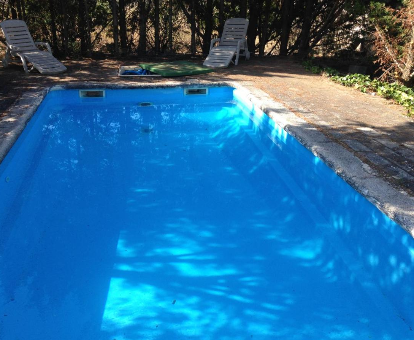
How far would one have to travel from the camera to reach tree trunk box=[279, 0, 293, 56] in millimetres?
10742

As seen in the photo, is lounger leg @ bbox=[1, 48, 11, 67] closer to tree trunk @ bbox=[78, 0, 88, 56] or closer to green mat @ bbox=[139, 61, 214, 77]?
tree trunk @ bbox=[78, 0, 88, 56]

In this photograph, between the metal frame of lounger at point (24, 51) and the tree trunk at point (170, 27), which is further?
the tree trunk at point (170, 27)

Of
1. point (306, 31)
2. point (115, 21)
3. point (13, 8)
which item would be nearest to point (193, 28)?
point (115, 21)

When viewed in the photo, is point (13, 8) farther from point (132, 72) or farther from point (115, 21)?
point (132, 72)

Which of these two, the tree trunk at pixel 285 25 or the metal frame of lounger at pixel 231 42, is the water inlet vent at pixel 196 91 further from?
the tree trunk at pixel 285 25

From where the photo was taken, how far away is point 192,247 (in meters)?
3.47

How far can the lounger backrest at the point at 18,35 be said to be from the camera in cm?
839

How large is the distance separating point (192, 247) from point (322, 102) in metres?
4.16

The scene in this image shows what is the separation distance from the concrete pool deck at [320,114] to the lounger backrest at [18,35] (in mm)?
469

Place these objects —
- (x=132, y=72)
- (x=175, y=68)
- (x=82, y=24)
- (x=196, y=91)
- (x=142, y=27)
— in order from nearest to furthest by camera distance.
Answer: (x=196, y=91), (x=132, y=72), (x=175, y=68), (x=82, y=24), (x=142, y=27)

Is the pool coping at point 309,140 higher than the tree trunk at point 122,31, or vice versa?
the tree trunk at point 122,31

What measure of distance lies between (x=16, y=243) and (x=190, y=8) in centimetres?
905

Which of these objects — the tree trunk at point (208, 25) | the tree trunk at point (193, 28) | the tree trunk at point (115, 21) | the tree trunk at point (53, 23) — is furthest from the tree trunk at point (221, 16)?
the tree trunk at point (53, 23)

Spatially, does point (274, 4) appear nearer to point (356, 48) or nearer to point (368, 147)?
point (356, 48)
